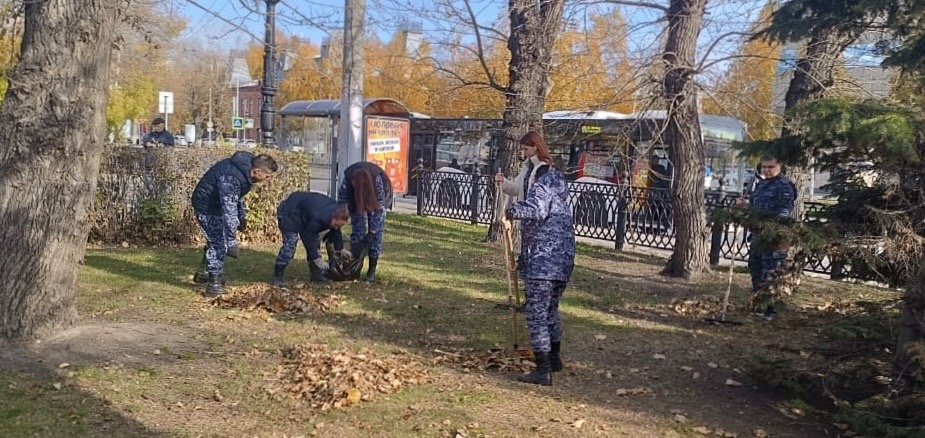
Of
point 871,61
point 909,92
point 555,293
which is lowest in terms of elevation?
point 555,293

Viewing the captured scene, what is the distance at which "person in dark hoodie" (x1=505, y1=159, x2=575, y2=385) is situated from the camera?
16.8 feet

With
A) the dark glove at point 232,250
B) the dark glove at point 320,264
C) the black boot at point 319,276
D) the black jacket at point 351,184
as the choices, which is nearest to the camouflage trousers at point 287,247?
the dark glove at point 320,264

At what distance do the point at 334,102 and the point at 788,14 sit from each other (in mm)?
15932

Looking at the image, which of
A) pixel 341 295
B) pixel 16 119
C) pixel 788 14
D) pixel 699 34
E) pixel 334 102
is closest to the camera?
pixel 16 119

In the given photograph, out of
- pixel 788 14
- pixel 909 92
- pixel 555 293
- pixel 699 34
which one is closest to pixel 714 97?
pixel 699 34

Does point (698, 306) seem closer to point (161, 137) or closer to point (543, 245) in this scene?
point (543, 245)

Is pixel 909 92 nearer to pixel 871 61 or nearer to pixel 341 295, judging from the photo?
pixel 341 295

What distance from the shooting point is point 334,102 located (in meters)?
22.9

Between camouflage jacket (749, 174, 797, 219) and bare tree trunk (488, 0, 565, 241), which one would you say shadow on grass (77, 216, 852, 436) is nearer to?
camouflage jacket (749, 174, 797, 219)

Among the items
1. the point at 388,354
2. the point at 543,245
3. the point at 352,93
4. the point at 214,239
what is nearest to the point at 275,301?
the point at 214,239

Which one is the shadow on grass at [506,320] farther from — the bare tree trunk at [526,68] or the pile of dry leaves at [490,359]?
the bare tree trunk at [526,68]

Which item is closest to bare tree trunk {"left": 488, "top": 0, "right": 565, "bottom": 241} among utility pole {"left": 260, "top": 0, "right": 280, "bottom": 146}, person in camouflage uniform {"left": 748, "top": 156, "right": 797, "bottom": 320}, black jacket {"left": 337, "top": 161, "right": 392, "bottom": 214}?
black jacket {"left": 337, "top": 161, "right": 392, "bottom": 214}

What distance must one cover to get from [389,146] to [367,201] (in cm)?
933

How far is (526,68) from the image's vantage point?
12188 millimetres
